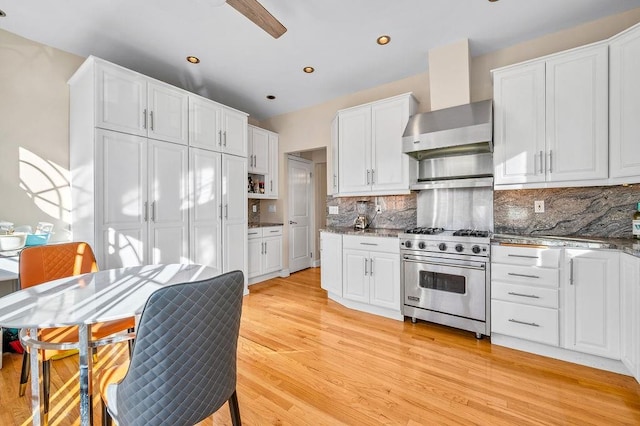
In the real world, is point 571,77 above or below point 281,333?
above

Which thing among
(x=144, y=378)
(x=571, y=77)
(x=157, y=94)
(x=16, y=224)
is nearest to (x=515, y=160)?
(x=571, y=77)

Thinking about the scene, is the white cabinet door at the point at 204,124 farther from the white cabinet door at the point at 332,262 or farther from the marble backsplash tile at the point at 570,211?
the marble backsplash tile at the point at 570,211

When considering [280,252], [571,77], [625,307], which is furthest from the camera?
[280,252]

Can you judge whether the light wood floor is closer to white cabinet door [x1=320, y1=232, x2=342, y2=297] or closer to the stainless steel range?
the stainless steel range

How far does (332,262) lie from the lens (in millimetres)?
3457

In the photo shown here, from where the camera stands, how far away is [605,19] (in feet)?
8.06

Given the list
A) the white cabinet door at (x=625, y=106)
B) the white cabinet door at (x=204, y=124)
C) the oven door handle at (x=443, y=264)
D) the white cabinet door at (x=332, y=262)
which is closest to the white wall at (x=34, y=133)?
the white cabinet door at (x=204, y=124)

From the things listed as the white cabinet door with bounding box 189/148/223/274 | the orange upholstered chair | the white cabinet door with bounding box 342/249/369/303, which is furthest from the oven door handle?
the orange upholstered chair

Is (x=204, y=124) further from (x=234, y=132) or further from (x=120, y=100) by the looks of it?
(x=120, y=100)

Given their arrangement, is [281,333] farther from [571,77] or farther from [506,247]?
[571,77]

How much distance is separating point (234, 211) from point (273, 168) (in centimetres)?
135

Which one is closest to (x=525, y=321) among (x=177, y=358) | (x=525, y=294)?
(x=525, y=294)

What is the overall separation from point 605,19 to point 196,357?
406 cm

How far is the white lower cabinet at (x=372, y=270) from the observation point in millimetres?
2943
